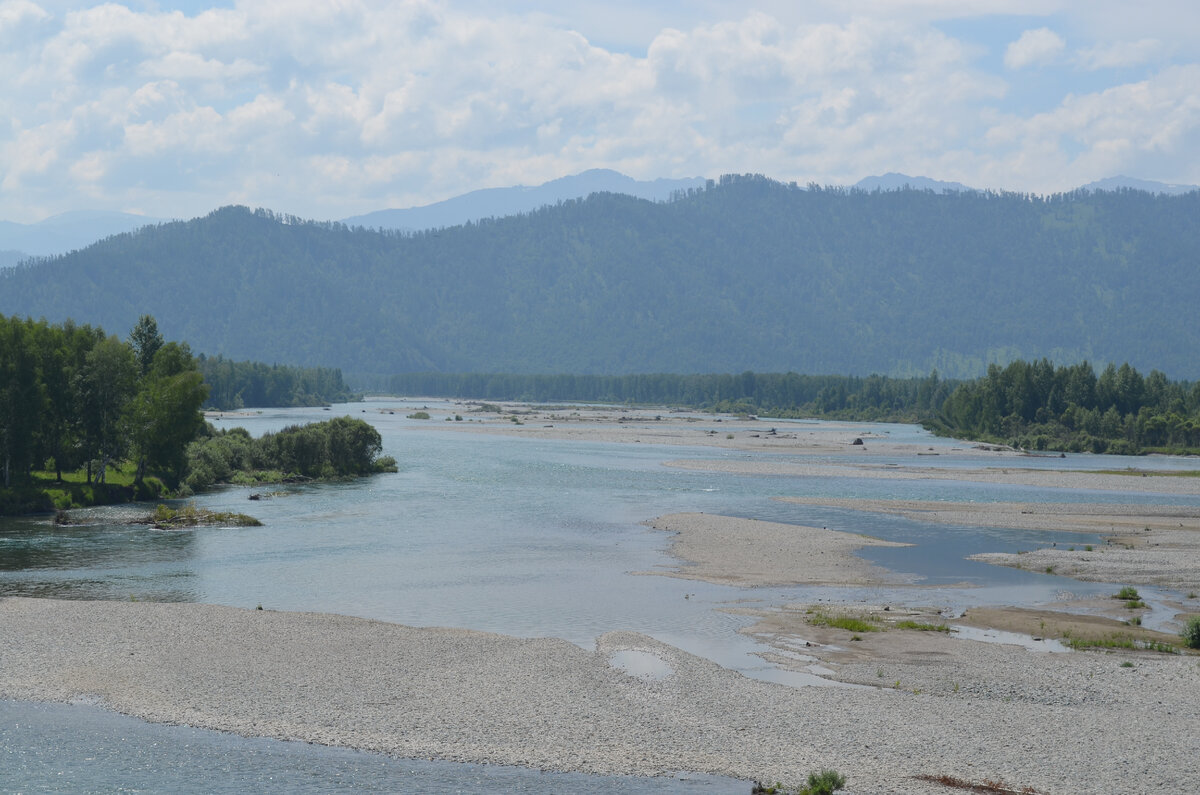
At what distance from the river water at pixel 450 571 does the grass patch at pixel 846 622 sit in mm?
3016

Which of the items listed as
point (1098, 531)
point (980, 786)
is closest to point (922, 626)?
point (980, 786)

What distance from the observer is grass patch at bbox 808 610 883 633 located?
35.9m

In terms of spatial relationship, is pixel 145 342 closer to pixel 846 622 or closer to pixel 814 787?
pixel 846 622

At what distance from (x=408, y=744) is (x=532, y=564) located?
26.5 meters

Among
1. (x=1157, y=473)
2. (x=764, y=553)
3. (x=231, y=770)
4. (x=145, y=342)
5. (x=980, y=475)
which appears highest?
(x=145, y=342)

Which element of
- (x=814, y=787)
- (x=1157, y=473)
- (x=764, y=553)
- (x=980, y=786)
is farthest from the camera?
(x=1157, y=473)

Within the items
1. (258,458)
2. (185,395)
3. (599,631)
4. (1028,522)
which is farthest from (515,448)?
(599,631)

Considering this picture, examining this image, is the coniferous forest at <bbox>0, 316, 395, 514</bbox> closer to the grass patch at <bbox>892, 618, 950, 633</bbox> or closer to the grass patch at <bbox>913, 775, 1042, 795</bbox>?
the grass patch at <bbox>892, 618, 950, 633</bbox>

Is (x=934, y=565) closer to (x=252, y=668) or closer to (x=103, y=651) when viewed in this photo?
(x=252, y=668)

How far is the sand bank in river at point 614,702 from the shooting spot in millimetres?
23250

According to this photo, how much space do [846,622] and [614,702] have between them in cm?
1247

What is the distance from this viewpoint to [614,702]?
2745 centimetres

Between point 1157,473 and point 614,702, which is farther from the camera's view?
point 1157,473

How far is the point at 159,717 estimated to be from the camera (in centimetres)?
2598
